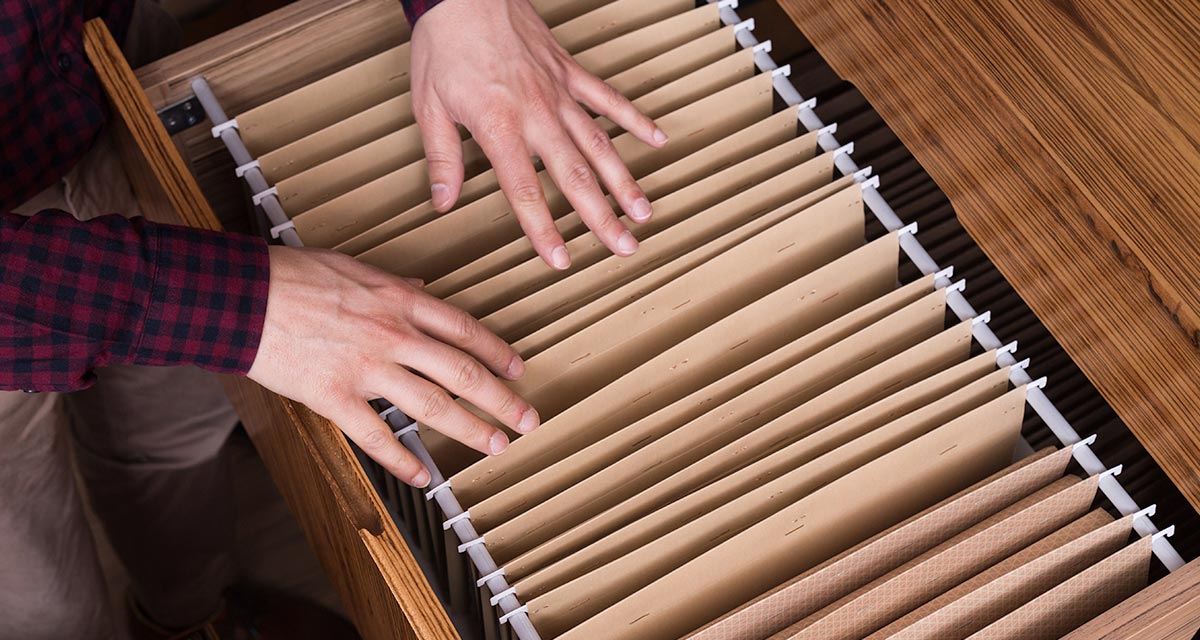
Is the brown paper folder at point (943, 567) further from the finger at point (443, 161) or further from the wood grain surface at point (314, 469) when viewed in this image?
the finger at point (443, 161)

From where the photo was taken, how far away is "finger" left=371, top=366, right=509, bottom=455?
87cm

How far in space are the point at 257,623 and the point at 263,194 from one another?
879 mm

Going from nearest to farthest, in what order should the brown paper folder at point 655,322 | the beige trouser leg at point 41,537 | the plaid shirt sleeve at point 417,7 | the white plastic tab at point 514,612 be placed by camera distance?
1. the white plastic tab at point 514,612
2. the brown paper folder at point 655,322
3. the plaid shirt sleeve at point 417,7
4. the beige trouser leg at point 41,537

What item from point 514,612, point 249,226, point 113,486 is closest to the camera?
point 514,612

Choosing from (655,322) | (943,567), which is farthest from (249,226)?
(943,567)

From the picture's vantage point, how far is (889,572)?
0.87 meters

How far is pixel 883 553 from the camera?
87 centimetres

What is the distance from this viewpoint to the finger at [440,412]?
872 mm

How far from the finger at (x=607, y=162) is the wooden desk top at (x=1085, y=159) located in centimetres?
26

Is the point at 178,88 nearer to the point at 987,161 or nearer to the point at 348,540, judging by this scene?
the point at 348,540

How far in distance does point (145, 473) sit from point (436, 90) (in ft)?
2.38

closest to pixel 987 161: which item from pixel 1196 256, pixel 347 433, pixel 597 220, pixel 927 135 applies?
pixel 927 135

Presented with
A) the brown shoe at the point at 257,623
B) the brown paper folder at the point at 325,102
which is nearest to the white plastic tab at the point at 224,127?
the brown paper folder at the point at 325,102

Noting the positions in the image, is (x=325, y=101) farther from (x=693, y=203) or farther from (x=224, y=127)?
(x=693, y=203)
